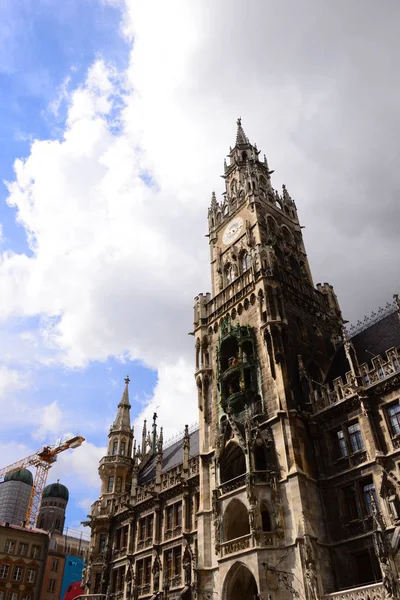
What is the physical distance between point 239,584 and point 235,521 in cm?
347

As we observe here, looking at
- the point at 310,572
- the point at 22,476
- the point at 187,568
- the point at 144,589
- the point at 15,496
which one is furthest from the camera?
the point at 15,496

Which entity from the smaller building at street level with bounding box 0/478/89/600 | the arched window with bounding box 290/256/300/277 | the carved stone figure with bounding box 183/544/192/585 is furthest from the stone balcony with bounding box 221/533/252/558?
the smaller building at street level with bounding box 0/478/89/600

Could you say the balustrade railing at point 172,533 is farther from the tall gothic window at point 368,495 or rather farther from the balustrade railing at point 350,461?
the tall gothic window at point 368,495

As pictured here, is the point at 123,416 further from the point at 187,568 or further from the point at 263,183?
the point at 263,183

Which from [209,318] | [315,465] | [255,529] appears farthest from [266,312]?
[255,529]

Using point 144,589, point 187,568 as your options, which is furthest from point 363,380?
point 144,589

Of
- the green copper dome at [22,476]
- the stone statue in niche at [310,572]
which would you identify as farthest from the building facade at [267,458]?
the green copper dome at [22,476]

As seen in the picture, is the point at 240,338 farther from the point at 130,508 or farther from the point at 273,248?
the point at 130,508

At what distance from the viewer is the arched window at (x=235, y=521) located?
3044 cm

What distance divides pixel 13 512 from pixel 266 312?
411 ft

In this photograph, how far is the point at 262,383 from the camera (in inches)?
1337

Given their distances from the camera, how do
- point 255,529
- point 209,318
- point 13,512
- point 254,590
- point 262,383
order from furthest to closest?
point 13,512, point 209,318, point 262,383, point 254,590, point 255,529

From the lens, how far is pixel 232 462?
33.0 m

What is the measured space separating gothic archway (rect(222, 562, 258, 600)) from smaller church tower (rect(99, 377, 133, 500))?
22.0 metres
